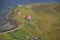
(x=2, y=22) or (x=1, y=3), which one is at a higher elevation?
(x=1, y=3)

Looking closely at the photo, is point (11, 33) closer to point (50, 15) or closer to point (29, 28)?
point (29, 28)

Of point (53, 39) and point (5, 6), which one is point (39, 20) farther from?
point (5, 6)

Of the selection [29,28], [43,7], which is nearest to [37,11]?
[43,7]

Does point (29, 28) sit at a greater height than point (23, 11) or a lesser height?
lesser

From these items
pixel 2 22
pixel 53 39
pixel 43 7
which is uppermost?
pixel 43 7

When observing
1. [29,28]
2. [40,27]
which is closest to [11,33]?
[29,28]

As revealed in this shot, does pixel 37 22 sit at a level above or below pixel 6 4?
below
